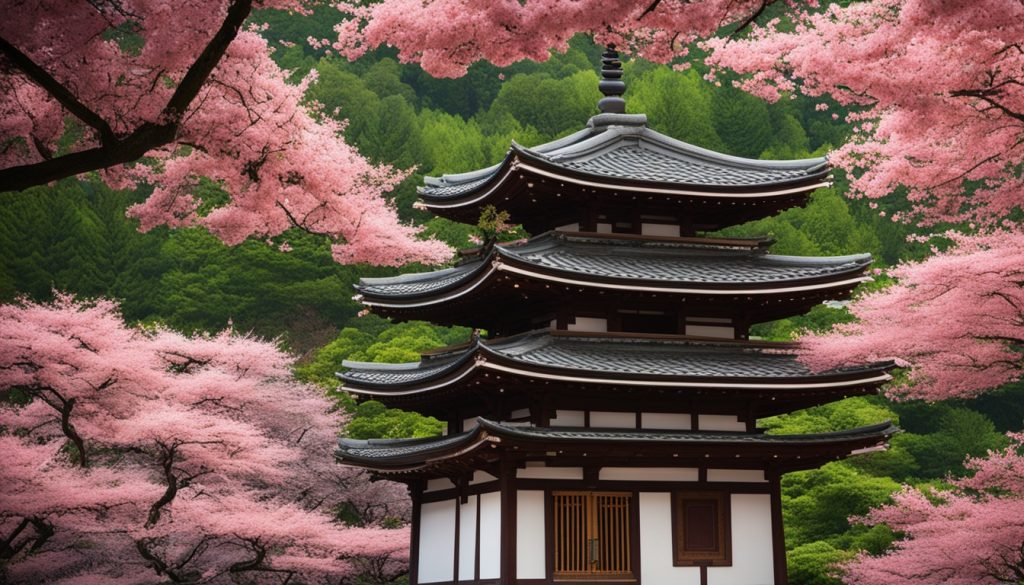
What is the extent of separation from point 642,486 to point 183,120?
35.4 feet

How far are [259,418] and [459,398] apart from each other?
503 inches

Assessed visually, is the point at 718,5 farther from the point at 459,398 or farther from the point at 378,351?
the point at 378,351

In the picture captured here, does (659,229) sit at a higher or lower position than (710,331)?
higher

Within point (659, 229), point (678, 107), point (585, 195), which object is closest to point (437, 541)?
point (585, 195)

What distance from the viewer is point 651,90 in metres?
61.6

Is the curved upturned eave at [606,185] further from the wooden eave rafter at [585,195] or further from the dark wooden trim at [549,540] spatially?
the dark wooden trim at [549,540]

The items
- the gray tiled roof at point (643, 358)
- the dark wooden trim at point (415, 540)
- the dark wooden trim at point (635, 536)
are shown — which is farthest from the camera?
the dark wooden trim at point (415, 540)

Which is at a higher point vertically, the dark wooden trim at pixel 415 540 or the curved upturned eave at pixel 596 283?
the curved upturned eave at pixel 596 283

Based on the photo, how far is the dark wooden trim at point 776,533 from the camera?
19.8m

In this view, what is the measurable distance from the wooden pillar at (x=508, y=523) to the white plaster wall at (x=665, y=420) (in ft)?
7.91

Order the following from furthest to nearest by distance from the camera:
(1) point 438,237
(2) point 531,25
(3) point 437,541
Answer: (1) point 438,237, (3) point 437,541, (2) point 531,25

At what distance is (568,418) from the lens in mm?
19375

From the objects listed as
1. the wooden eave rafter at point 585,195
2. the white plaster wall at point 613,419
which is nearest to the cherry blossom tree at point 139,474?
the wooden eave rafter at point 585,195

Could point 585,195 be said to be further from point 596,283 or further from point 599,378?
point 599,378
